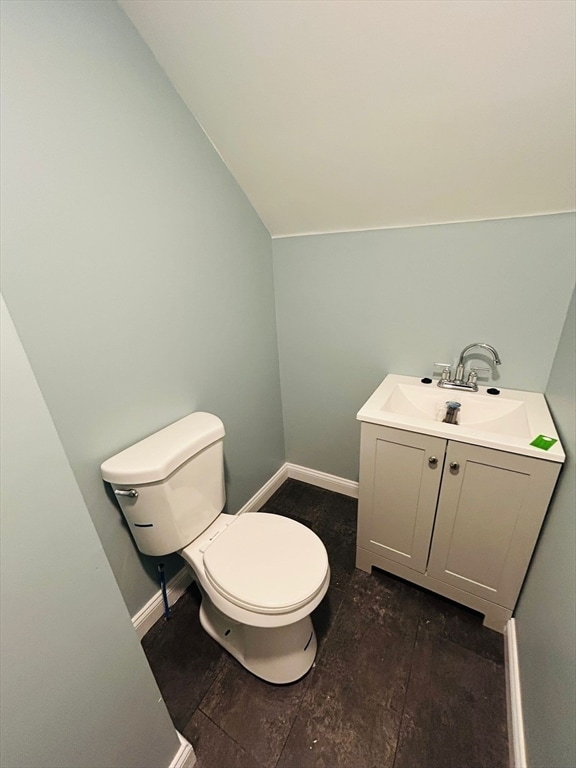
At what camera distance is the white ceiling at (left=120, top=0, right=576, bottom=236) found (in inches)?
31.1

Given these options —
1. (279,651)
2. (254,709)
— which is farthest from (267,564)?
(254,709)

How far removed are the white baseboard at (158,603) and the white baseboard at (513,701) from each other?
48.9 inches

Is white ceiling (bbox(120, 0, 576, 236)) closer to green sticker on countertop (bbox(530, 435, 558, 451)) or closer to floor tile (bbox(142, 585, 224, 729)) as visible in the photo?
green sticker on countertop (bbox(530, 435, 558, 451))

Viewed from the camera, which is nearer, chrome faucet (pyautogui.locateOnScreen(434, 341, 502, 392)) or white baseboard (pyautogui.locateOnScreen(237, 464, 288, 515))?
chrome faucet (pyautogui.locateOnScreen(434, 341, 502, 392))

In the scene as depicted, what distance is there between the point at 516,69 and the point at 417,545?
1.57 meters

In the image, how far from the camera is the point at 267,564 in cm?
105

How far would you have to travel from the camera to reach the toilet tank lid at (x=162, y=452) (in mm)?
995

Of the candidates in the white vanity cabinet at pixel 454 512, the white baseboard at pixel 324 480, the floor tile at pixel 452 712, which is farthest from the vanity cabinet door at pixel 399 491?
the white baseboard at pixel 324 480

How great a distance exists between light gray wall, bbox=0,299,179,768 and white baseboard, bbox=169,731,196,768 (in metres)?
0.26

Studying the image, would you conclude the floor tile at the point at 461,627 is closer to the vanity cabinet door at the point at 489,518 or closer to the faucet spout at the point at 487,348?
the vanity cabinet door at the point at 489,518

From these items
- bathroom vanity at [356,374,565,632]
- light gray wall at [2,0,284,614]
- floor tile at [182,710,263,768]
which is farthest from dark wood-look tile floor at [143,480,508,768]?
light gray wall at [2,0,284,614]

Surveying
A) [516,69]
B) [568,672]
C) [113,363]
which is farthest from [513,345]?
[113,363]

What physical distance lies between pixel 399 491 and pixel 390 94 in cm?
135

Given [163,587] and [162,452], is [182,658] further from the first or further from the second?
[162,452]
